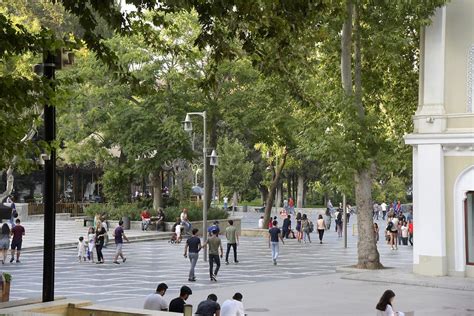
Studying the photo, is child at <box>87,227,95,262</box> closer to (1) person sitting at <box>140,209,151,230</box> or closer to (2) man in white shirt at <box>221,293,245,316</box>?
(1) person sitting at <box>140,209,151,230</box>

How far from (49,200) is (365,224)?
17.0m

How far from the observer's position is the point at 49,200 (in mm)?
11133

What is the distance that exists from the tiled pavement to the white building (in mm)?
3559

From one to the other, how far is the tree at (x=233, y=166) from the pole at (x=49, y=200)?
58.7m

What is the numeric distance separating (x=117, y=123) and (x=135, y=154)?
6.56 feet

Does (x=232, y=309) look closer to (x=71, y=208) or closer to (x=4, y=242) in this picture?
(x=4, y=242)

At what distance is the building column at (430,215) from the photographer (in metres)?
24.0

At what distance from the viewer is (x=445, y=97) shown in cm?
2431

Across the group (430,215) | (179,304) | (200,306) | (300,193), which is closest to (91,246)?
(430,215)

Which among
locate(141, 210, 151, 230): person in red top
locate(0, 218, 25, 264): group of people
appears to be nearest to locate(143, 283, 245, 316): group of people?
locate(0, 218, 25, 264): group of people

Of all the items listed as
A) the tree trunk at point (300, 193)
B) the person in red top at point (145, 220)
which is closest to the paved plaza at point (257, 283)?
the person in red top at point (145, 220)

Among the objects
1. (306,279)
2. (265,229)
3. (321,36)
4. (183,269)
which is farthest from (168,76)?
(321,36)

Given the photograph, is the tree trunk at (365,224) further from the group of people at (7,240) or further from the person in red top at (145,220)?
the person in red top at (145,220)

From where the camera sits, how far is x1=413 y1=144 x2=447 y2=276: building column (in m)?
24.0
